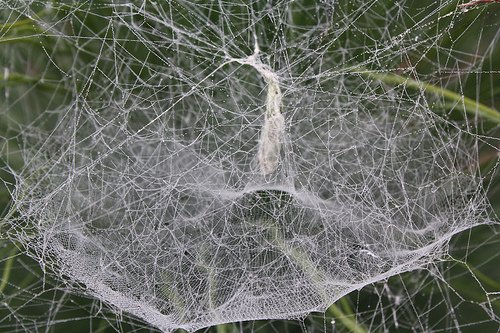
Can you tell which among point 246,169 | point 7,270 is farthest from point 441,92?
point 7,270

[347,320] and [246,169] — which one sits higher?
[246,169]

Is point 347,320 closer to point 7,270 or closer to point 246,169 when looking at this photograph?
point 246,169

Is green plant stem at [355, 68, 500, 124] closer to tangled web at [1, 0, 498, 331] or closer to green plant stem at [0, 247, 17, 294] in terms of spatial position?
tangled web at [1, 0, 498, 331]

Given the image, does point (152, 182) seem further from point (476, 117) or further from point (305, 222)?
point (476, 117)

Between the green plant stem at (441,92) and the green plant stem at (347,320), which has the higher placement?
the green plant stem at (441,92)

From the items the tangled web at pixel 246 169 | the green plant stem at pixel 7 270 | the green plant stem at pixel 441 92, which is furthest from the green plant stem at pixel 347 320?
the green plant stem at pixel 7 270

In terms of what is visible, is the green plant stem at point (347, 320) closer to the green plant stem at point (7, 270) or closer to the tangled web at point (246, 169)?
the tangled web at point (246, 169)

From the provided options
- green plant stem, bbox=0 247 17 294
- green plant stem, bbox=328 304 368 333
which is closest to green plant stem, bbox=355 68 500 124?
green plant stem, bbox=328 304 368 333
